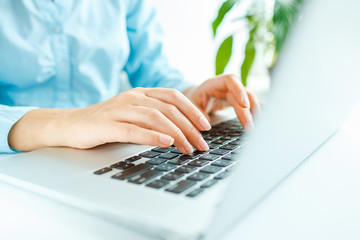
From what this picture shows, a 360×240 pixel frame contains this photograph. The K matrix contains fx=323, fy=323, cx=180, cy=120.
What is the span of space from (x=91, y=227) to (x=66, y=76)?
22.0 inches

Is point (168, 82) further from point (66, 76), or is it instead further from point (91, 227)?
point (91, 227)

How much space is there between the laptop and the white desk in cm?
1

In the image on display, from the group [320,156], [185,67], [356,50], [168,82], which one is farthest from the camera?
[185,67]

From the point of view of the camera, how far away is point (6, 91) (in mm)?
727

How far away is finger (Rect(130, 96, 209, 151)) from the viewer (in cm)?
45

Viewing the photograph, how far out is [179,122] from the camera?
46 centimetres

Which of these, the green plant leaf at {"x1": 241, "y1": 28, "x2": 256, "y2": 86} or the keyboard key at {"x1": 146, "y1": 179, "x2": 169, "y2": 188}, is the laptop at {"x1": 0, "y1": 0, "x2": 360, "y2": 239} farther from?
the green plant leaf at {"x1": 241, "y1": 28, "x2": 256, "y2": 86}

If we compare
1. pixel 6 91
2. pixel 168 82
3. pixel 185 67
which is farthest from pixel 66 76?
pixel 185 67

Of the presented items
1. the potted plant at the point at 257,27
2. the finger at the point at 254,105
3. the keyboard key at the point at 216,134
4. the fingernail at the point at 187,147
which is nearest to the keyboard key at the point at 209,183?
the fingernail at the point at 187,147

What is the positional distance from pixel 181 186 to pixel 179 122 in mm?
157

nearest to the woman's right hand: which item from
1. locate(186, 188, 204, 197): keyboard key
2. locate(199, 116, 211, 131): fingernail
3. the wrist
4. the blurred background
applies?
locate(199, 116, 211, 131): fingernail

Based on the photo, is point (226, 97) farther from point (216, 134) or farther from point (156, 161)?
point (156, 161)

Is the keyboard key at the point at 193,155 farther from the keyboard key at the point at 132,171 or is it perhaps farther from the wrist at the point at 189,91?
the wrist at the point at 189,91

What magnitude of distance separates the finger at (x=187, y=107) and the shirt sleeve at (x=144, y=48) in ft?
1.55
